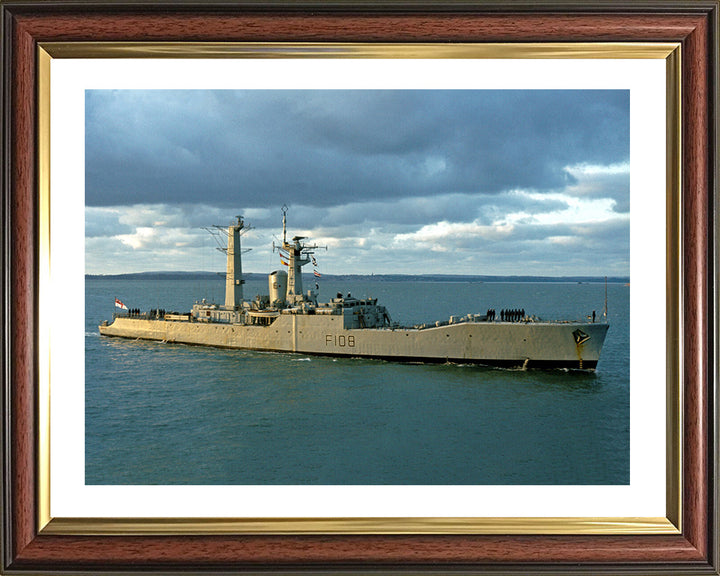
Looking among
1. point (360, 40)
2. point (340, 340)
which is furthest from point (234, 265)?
point (360, 40)

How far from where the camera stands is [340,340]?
8.48 m

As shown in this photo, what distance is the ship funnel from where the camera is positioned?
9.09 meters

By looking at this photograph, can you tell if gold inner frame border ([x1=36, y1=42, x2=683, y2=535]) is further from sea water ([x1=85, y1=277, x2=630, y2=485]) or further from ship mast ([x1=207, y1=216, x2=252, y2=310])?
ship mast ([x1=207, y1=216, x2=252, y2=310])

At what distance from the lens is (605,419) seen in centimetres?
273

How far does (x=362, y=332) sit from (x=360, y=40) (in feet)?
22.5

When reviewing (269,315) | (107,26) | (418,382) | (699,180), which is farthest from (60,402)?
(269,315)

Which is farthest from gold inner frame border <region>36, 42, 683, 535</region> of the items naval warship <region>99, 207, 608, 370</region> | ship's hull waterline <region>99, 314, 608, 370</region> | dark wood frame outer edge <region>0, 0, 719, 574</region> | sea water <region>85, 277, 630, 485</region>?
ship's hull waterline <region>99, 314, 608, 370</region>

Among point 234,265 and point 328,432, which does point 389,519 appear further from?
point 234,265

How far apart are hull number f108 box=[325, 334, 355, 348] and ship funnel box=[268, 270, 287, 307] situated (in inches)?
48.4

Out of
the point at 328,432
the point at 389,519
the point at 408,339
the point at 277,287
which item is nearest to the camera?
the point at 389,519

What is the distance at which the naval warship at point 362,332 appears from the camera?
7.61 m

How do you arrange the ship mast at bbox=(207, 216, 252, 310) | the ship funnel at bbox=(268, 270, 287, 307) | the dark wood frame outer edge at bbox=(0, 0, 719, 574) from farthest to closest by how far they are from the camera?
1. the ship funnel at bbox=(268, 270, 287, 307)
2. the ship mast at bbox=(207, 216, 252, 310)
3. the dark wood frame outer edge at bbox=(0, 0, 719, 574)

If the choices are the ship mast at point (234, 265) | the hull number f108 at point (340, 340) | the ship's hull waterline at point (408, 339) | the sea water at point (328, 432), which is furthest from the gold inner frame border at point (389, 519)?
the hull number f108 at point (340, 340)

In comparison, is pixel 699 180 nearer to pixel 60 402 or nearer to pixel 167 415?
pixel 60 402
